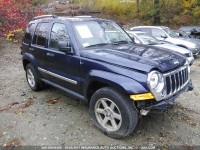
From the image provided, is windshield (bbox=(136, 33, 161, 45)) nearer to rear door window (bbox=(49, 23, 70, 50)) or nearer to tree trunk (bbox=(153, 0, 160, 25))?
rear door window (bbox=(49, 23, 70, 50))

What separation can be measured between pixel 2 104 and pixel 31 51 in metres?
1.53

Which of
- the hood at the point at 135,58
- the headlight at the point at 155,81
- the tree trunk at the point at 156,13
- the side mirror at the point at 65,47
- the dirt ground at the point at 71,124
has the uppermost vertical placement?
the tree trunk at the point at 156,13

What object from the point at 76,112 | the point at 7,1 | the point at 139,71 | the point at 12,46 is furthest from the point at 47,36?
the point at 12,46

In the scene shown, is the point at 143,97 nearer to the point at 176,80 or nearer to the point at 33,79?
the point at 176,80

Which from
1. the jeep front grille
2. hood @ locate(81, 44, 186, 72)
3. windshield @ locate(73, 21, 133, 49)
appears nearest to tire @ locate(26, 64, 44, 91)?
windshield @ locate(73, 21, 133, 49)

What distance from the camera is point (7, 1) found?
9.68 meters

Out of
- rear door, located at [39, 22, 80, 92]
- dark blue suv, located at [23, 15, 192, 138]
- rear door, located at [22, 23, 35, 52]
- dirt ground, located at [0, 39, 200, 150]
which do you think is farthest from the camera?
rear door, located at [22, 23, 35, 52]

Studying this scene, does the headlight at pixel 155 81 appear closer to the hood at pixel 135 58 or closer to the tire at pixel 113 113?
the hood at pixel 135 58

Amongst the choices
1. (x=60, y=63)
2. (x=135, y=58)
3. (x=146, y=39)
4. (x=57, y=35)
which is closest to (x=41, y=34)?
(x=57, y=35)

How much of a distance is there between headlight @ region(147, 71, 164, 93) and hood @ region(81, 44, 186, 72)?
0.09 m

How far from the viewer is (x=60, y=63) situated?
12.5ft

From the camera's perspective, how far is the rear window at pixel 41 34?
4332 millimetres

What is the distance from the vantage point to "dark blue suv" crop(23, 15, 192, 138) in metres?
2.70

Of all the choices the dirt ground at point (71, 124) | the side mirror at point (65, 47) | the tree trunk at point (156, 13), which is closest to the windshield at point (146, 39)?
the dirt ground at point (71, 124)
